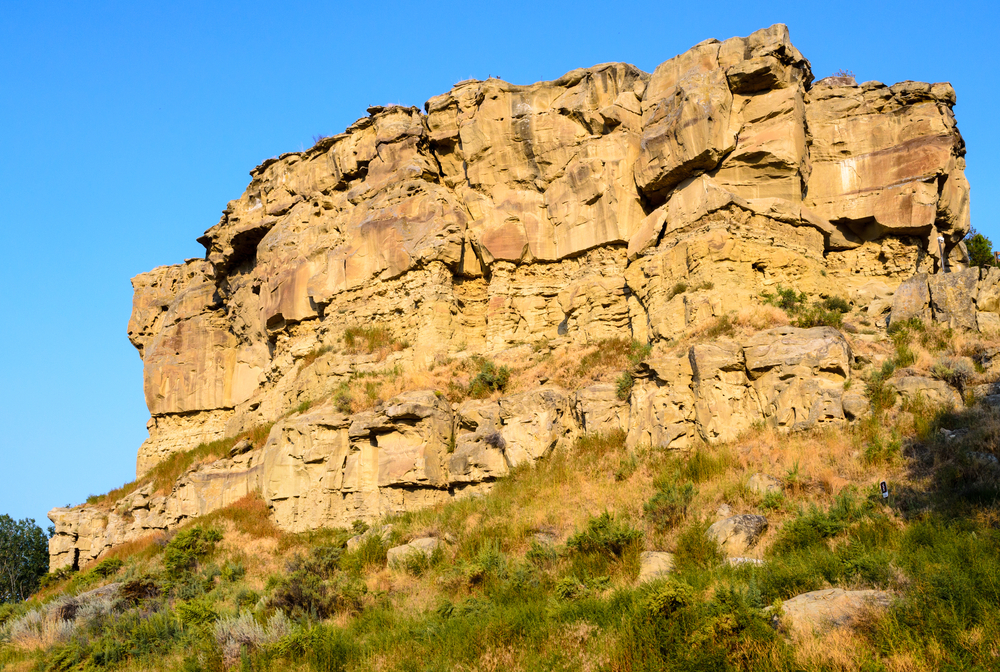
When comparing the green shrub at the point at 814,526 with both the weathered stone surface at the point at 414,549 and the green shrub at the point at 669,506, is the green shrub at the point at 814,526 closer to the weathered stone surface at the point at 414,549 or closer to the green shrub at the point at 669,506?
the green shrub at the point at 669,506

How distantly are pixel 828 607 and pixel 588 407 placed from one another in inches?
331

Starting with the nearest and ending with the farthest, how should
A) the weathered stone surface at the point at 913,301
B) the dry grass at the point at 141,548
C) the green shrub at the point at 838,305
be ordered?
1. the weathered stone surface at the point at 913,301
2. the green shrub at the point at 838,305
3. the dry grass at the point at 141,548

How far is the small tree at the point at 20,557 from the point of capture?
33.2 m

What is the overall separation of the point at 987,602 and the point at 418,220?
18.4 metres

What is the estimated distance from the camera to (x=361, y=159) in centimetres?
2653

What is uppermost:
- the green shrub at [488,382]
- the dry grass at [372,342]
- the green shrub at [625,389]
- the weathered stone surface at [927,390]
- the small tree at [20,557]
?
the dry grass at [372,342]

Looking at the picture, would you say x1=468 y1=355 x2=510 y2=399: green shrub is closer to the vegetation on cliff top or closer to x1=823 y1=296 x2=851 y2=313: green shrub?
the vegetation on cliff top

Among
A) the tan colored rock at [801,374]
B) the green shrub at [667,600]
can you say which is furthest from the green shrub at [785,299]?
the green shrub at [667,600]

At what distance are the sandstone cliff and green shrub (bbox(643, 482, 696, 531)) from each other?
2177mm

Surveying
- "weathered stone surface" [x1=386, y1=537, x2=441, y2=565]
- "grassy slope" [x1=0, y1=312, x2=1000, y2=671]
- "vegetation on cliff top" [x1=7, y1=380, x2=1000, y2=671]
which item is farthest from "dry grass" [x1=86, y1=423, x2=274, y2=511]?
"weathered stone surface" [x1=386, y1=537, x2=441, y2=565]

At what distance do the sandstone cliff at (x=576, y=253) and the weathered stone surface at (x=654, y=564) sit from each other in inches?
161

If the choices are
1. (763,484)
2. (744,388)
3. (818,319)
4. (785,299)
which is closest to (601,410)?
(744,388)

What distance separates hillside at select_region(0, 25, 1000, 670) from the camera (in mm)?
9562

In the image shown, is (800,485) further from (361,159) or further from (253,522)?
(361,159)
